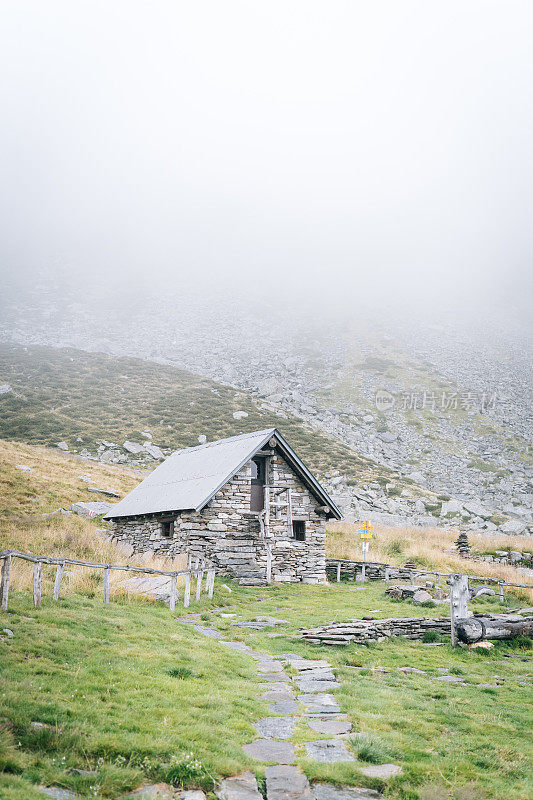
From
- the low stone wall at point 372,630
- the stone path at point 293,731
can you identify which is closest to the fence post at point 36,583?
the stone path at point 293,731

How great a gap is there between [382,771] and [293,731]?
1.57m

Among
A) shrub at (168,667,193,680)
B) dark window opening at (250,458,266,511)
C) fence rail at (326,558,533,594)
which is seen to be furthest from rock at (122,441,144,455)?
shrub at (168,667,193,680)

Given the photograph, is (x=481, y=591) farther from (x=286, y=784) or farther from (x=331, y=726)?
(x=286, y=784)

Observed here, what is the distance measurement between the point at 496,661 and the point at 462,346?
103036mm

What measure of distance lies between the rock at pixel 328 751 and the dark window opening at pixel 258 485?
65.4 feet

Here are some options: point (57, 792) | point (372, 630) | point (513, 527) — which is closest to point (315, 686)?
point (372, 630)

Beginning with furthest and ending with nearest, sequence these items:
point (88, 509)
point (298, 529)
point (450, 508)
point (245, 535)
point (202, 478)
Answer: point (450, 508) → point (88, 509) → point (298, 529) → point (202, 478) → point (245, 535)

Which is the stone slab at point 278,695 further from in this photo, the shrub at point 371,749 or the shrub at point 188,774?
the shrub at point 188,774

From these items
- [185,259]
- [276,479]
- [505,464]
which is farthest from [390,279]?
[276,479]

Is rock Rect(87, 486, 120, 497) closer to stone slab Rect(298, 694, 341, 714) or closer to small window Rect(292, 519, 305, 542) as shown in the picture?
small window Rect(292, 519, 305, 542)

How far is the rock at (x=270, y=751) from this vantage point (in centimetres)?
664

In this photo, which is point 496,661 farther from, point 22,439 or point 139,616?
point 22,439

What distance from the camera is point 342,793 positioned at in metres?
5.94

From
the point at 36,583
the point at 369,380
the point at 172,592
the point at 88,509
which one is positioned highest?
the point at 369,380
